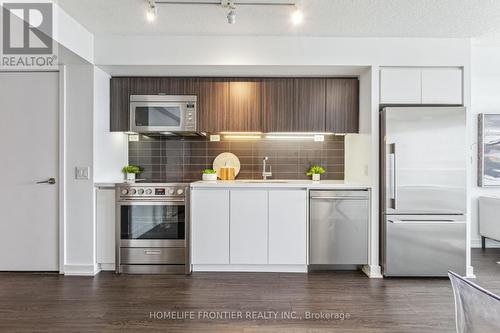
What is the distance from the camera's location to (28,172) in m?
3.41

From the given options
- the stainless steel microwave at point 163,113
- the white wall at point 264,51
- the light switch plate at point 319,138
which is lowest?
the light switch plate at point 319,138

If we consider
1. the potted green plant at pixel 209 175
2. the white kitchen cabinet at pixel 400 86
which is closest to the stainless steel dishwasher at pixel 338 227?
the white kitchen cabinet at pixel 400 86

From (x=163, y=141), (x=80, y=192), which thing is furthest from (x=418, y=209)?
(x=80, y=192)

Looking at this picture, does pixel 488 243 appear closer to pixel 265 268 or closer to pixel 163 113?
pixel 265 268

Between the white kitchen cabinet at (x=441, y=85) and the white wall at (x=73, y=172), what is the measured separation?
3461 millimetres

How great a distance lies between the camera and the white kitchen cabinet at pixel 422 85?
337 cm

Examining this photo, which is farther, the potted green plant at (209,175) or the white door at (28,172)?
the potted green plant at (209,175)

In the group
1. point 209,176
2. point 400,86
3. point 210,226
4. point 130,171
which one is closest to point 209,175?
point 209,176

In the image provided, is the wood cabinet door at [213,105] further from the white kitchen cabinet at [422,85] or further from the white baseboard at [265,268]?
the white kitchen cabinet at [422,85]

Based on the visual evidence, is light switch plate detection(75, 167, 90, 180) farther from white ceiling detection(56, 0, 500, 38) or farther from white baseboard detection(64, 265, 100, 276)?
white ceiling detection(56, 0, 500, 38)

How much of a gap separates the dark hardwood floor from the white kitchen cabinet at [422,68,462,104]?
Result: 1.84 meters

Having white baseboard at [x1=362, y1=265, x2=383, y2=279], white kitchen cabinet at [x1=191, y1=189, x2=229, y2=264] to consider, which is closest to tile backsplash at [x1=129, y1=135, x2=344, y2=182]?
white kitchen cabinet at [x1=191, y1=189, x2=229, y2=264]

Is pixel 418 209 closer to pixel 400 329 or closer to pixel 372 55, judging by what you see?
pixel 400 329

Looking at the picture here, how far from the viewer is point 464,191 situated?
322 centimetres
